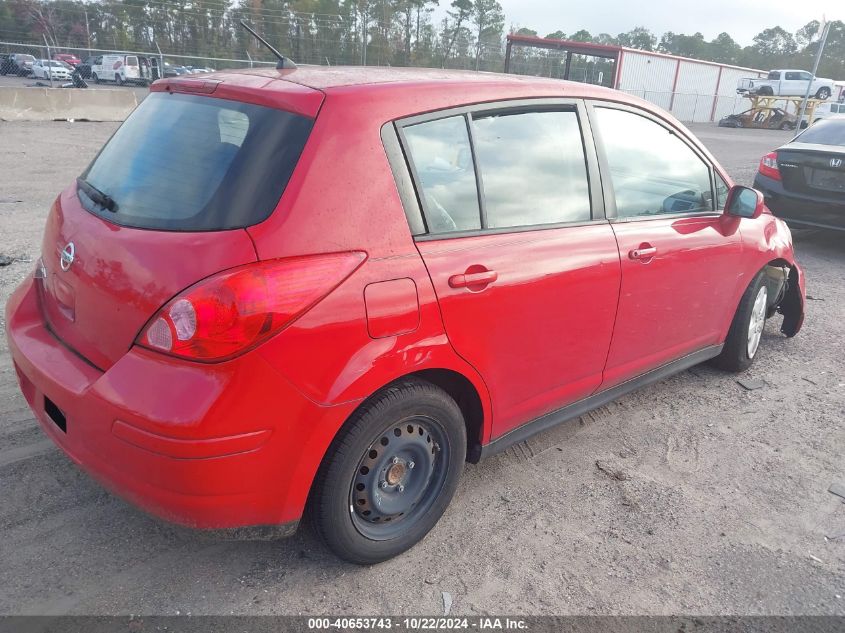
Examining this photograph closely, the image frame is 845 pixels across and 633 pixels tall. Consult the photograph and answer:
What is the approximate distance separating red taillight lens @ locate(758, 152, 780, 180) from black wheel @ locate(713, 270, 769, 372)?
4005mm

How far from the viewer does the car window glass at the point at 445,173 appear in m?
2.43

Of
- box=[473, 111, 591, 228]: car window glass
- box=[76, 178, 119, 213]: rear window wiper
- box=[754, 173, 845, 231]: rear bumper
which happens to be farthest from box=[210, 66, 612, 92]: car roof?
box=[754, 173, 845, 231]: rear bumper

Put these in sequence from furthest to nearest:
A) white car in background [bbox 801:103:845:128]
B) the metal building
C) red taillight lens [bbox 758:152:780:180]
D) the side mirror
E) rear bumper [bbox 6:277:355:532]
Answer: the metal building < white car in background [bbox 801:103:845:128] < red taillight lens [bbox 758:152:780:180] < the side mirror < rear bumper [bbox 6:277:355:532]

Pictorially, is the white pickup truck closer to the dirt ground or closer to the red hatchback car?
the dirt ground

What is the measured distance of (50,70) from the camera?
20.8 m

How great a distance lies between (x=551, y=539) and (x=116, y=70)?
31849 mm

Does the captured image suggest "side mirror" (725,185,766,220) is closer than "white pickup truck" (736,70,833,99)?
Yes

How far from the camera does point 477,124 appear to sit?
104 inches

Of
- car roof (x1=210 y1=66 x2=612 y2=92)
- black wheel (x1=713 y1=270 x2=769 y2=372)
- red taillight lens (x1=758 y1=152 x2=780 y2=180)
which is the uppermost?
car roof (x1=210 y1=66 x2=612 y2=92)

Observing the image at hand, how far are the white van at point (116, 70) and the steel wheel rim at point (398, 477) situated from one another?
28.8 m

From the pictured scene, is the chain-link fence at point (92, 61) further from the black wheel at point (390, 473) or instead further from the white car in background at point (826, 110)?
the white car in background at point (826, 110)

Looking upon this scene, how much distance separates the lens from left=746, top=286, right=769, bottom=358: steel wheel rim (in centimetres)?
429

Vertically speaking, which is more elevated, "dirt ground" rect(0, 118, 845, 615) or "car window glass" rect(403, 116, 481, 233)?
"car window glass" rect(403, 116, 481, 233)

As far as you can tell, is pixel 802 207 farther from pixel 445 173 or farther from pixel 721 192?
pixel 445 173
